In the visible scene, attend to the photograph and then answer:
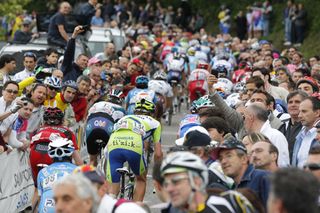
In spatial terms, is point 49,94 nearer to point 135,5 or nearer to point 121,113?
point 121,113

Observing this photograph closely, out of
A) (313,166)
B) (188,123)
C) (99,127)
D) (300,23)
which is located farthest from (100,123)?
(300,23)

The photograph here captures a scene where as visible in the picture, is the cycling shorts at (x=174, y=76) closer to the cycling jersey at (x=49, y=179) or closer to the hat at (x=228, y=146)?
the cycling jersey at (x=49, y=179)

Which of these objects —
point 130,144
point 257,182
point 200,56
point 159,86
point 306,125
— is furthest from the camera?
point 200,56

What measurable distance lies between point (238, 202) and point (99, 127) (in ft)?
29.4

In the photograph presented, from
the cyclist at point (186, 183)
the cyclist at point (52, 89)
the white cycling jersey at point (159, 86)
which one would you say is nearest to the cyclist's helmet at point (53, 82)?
the cyclist at point (52, 89)

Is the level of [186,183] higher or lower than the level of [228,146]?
higher

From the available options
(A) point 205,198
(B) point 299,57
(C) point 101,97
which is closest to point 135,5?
(B) point 299,57

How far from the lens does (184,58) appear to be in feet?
102

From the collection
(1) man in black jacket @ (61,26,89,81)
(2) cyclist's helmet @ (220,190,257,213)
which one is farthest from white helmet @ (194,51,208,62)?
(2) cyclist's helmet @ (220,190,257,213)

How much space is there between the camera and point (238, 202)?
7824 millimetres

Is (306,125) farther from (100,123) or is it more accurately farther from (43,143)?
(100,123)

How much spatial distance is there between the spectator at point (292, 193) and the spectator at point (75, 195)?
1350 millimetres

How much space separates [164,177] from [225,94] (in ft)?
36.3

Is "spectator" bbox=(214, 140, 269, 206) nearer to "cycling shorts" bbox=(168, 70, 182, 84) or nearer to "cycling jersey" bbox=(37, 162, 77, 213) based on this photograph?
"cycling jersey" bbox=(37, 162, 77, 213)
